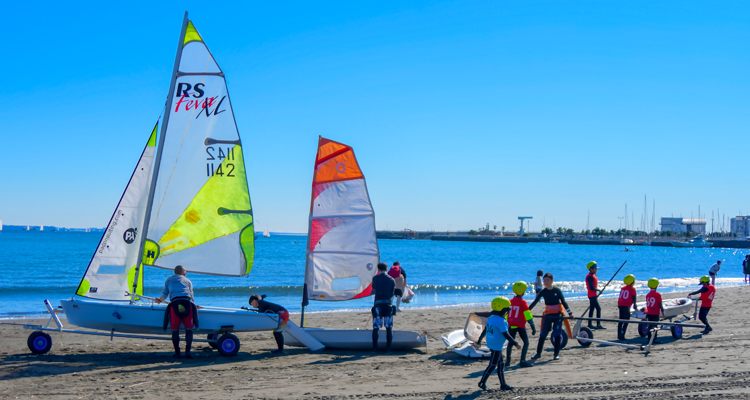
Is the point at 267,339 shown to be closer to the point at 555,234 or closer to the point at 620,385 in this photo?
the point at 620,385

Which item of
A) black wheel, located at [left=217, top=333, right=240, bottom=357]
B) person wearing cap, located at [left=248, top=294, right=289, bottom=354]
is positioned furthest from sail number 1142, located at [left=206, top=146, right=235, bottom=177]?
black wheel, located at [left=217, top=333, right=240, bottom=357]

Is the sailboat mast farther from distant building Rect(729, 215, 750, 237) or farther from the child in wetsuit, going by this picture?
distant building Rect(729, 215, 750, 237)

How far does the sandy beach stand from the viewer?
6.05 metres

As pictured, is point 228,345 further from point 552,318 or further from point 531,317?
point 552,318

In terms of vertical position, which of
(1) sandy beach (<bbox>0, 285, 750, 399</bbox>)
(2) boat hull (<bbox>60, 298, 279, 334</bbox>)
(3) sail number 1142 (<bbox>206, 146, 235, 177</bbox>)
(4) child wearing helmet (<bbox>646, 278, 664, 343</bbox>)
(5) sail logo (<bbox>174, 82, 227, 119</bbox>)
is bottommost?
(1) sandy beach (<bbox>0, 285, 750, 399</bbox>)

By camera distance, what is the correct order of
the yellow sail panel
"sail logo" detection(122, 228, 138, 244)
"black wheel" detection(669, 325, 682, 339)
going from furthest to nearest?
"black wheel" detection(669, 325, 682, 339), the yellow sail panel, "sail logo" detection(122, 228, 138, 244)

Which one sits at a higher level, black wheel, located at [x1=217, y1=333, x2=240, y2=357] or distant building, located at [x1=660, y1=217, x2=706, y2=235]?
distant building, located at [x1=660, y1=217, x2=706, y2=235]

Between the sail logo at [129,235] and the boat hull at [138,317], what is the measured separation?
0.97 meters

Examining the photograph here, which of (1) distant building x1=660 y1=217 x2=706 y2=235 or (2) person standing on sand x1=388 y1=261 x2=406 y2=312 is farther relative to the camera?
(1) distant building x1=660 y1=217 x2=706 y2=235

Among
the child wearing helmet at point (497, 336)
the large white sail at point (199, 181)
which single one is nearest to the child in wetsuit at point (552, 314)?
the child wearing helmet at point (497, 336)

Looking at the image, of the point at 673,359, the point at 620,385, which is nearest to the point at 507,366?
the point at 620,385

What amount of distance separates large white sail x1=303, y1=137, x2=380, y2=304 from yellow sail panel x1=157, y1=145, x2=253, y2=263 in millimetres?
1226

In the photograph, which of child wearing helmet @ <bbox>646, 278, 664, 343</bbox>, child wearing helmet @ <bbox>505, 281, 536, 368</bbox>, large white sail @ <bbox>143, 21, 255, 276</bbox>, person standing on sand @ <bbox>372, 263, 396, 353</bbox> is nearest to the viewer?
child wearing helmet @ <bbox>505, 281, 536, 368</bbox>

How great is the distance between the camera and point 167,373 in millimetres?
7055
